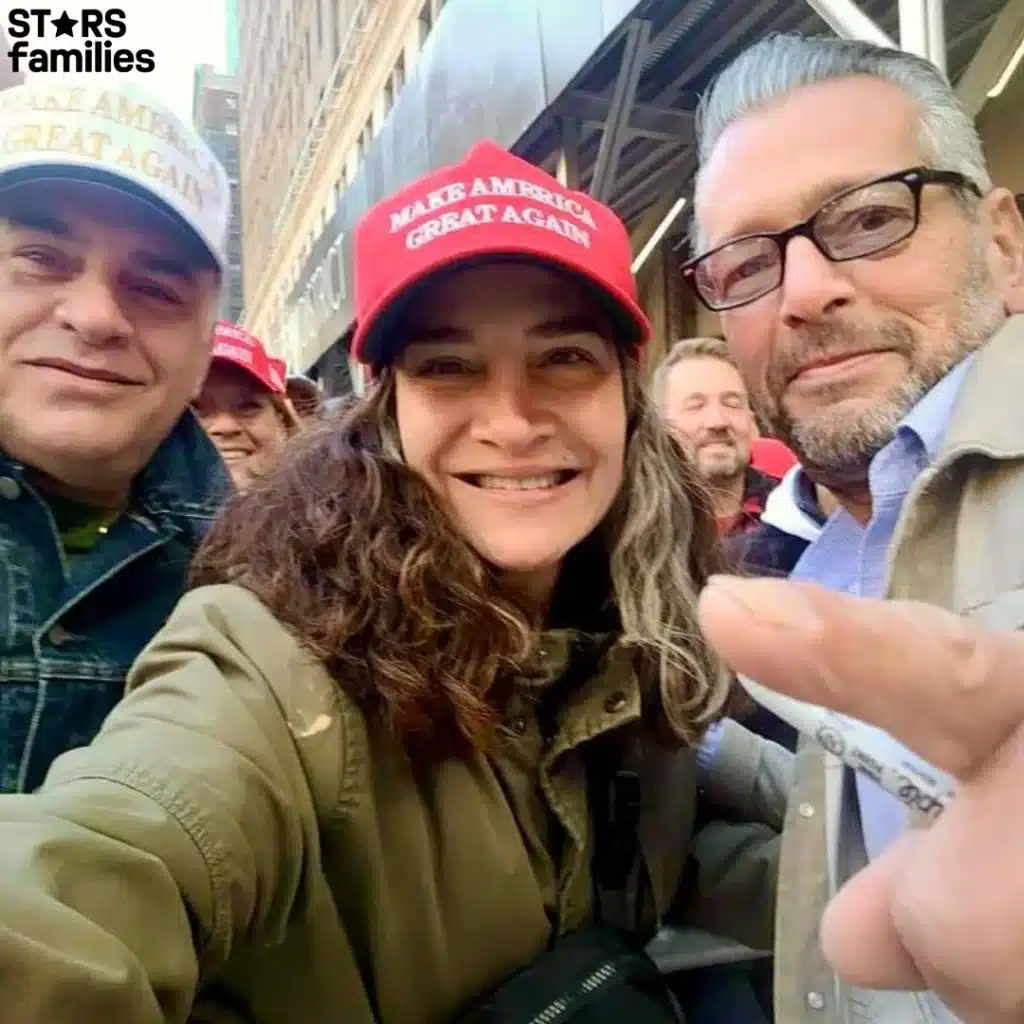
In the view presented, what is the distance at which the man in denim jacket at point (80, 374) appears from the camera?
4.92 ft

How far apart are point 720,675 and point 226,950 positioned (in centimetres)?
92

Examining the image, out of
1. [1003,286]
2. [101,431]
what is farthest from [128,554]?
[1003,286]

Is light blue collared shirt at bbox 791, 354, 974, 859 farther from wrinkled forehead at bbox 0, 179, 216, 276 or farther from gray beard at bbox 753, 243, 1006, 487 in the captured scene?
wrinkled forehead at bbox 0, 179, 216, 276

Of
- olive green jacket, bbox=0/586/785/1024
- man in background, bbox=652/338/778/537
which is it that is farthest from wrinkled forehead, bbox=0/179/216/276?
man in background, bbox=652/338/778/537

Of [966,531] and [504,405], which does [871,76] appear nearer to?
[504,405]

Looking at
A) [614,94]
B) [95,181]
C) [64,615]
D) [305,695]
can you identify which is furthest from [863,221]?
[614,94]

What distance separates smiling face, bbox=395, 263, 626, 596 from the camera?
1454 millimetres

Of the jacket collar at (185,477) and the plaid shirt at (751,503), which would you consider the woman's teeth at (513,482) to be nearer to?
the jacket collar at (185,477)

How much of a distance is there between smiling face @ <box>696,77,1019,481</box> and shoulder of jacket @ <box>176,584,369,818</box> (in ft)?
2.72

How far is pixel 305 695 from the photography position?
3.84ft

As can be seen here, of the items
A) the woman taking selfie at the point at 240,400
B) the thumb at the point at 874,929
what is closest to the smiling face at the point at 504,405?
the thumb at the point at 874,929

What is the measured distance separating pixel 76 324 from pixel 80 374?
0.27 ft

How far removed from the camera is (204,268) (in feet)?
5.57

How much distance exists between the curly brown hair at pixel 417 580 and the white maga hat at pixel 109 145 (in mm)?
472
